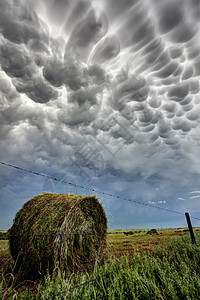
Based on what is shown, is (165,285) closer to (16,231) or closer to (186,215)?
(16,231)

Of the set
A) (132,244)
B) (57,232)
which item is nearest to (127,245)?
(132,244)

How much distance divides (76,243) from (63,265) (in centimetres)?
97

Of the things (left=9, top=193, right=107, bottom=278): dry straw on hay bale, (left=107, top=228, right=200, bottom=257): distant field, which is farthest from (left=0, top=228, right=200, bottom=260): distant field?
(left=9, top=193, right=107, bottom=278): dry straw on hay bale

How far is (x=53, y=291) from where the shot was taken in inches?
108

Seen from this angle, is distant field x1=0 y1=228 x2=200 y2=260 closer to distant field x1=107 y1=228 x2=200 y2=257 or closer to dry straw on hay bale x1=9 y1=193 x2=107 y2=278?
distant field x1=107 y1=228 x2=200 y2=257

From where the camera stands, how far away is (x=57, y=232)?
4.49 m

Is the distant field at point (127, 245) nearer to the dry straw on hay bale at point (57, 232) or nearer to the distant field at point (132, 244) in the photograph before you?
the distant field at point (132, 244)

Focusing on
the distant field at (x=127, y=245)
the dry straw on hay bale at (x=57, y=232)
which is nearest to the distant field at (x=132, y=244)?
the distant field at (x=127, y=245)

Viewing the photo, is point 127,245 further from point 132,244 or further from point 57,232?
point 57,232

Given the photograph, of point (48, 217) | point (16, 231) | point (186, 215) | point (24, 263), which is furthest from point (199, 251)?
point (16, 231)

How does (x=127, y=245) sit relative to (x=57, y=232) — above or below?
below

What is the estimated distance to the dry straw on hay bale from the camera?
175 inches

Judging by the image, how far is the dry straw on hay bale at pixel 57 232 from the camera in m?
4.43

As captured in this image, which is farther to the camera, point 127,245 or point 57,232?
point 127,245
